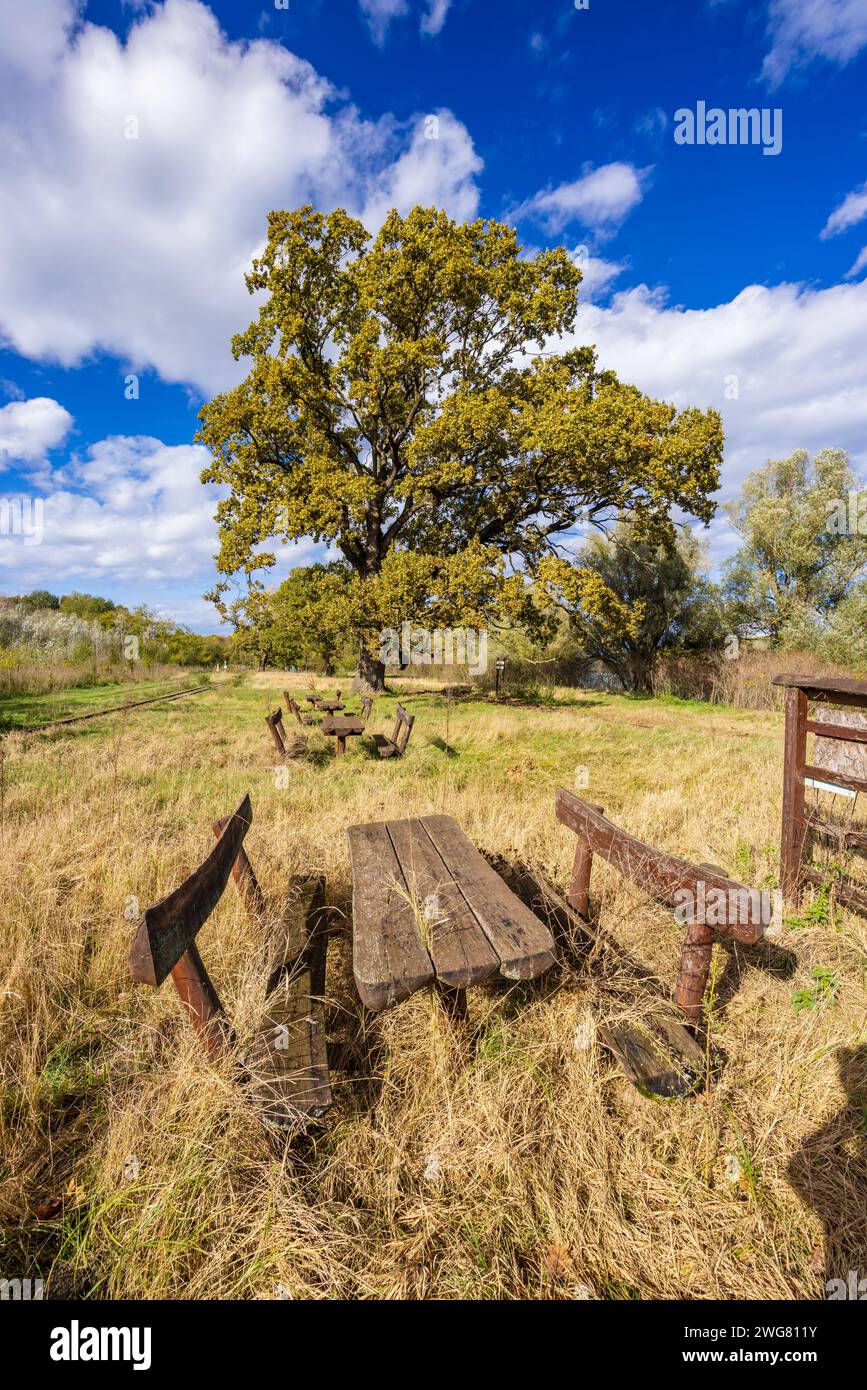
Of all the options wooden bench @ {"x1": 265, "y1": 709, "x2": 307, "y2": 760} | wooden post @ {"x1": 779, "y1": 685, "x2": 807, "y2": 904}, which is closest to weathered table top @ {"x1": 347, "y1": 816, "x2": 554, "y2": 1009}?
wooden post @ {"x1": 779, "y1": 685, "x2": 807, "y2": 904}

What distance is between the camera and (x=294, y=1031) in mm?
2150

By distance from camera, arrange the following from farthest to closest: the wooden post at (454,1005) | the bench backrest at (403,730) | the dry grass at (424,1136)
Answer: the bench backrest at (403,730) → the wooden post at (454,1005) → the dry grass at (424,1136)

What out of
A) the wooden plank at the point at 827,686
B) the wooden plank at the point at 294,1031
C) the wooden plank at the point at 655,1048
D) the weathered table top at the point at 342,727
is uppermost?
the wooden plank at the point at 827,686

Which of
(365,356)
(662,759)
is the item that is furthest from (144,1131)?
(365,356)

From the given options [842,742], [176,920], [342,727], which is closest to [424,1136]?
[176,920]

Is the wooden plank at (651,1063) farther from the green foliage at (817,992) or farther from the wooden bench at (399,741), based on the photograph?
the wooden bench at (399,741)

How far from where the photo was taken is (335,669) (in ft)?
128

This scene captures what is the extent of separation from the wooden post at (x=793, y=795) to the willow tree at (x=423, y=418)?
11191mm

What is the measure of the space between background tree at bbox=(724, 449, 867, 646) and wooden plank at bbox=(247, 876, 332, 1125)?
67.5ft

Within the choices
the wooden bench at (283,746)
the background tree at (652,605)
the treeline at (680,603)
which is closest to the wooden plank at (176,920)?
the wooden bench at (283,746)

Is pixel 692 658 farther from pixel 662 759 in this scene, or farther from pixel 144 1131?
pixel 144 1131

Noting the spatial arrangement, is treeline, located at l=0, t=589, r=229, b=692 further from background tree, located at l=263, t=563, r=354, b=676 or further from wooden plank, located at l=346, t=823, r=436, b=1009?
wooden plank, located at l=346, t=823, r=436, b=1009

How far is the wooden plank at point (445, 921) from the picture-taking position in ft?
6.45
